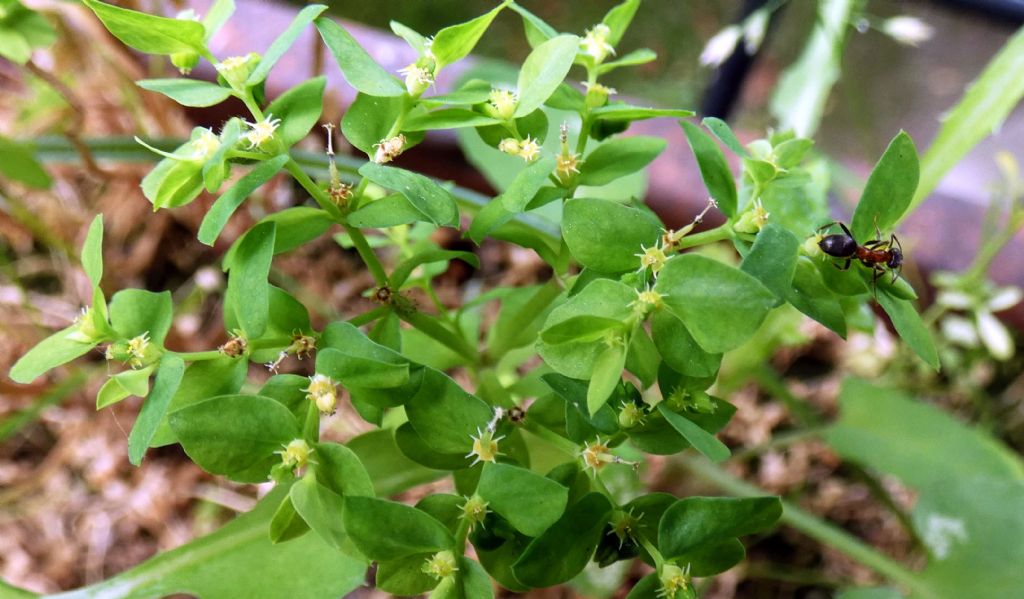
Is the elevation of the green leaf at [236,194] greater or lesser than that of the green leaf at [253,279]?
greater

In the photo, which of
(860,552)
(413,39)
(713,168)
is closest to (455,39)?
(413,39)

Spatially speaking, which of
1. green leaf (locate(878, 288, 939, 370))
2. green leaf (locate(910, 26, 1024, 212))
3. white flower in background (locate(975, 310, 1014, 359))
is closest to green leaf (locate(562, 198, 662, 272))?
green leaf (locate(878, 288, 939, 370))

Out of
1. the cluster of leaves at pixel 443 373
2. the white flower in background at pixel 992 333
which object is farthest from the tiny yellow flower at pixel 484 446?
the white flower in background at pixel 992 333

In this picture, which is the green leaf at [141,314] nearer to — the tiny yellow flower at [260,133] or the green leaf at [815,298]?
the tiny yellow flower at [260,133]

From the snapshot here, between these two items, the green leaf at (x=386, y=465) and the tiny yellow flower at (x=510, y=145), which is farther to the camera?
the green leaf at (x=386, y=465)

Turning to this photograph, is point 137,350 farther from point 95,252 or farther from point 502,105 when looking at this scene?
point 502,105

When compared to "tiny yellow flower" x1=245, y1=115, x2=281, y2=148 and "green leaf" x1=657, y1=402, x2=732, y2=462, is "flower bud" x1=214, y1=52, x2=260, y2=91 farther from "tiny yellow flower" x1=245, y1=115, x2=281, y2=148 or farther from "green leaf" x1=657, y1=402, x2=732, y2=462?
"green leaf" x1=657, y1=402, x2=732, y2=462

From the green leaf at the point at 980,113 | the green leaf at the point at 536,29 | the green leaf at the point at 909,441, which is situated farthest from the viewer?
the green leaf at the point at 909,441
